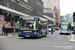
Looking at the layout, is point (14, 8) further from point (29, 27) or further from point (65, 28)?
point (29, 27)

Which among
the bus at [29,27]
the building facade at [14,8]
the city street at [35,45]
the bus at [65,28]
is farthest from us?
the bus at [65,28]

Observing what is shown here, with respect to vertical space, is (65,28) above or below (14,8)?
below

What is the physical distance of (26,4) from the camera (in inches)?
1802

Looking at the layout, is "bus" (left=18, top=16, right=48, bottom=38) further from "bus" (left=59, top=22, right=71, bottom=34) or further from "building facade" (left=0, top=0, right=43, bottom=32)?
"bus" (left=59, top=22, right=71, bottom=34)

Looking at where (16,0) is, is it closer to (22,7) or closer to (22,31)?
(22,7)

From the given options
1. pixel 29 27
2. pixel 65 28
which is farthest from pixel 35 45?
pixel 65 28

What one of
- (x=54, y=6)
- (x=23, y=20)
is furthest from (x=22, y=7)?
(x=54, y=6)

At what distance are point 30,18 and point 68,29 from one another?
625 inches

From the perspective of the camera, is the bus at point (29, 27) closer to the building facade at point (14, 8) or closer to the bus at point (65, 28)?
the building facade at point (14, 8)

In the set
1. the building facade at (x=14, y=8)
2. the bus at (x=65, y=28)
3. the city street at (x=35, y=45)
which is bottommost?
the city street at (x=35, y=45)

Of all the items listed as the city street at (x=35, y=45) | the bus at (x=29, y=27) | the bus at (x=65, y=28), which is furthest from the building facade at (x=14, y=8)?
the city street at (x=35, y=45)

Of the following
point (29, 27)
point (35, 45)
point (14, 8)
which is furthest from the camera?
point (14, 8)

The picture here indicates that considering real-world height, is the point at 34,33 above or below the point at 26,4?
below

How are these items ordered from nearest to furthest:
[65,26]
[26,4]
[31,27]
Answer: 1. [31,27]
2. [65,26]
3. [26,4]
